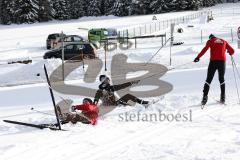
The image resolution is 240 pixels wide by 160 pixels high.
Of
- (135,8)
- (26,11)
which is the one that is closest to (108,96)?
(26,11)

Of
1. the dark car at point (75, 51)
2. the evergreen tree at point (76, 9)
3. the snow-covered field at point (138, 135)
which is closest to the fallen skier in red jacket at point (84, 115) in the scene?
the snow-covered field at point (138, 135)

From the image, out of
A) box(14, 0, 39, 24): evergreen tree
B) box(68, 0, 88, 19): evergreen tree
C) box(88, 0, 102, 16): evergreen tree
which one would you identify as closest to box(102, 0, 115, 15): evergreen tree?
box(88, 0, 102, 16): evergreen tree

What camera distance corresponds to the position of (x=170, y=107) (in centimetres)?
1038

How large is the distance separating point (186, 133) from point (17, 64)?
17.5m

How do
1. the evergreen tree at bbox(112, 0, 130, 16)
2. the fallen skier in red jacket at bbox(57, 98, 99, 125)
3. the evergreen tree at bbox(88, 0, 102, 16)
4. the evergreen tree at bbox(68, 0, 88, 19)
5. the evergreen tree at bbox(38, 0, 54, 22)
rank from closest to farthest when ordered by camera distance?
1. the fallen skier in red jacket at bbox(57, 98, 99, 125)
2. the evergreen tree at bbox(38, 0, 54, 22)
3. the evergreen tree at bbox(112, 0, 130, 16)
4. the evergreen tree at bbox(68, 0, 88, 19)
5. the evergreen tree at bbox(88, 0, 102, 16)

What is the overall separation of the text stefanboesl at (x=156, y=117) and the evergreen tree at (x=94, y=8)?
261 ft

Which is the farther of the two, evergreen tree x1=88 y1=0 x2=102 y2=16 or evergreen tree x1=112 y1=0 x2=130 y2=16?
evergreen tree x1=88 y1=0 x2=102 y2=16

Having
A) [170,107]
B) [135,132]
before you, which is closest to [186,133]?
[135,132]

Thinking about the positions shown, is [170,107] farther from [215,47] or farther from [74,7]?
[74,7]

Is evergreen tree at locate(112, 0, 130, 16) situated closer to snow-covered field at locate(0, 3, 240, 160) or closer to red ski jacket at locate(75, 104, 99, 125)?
snow-covered field at locate(0, 3, 240, 160)

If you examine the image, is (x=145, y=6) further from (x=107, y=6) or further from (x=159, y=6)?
(x=107, y=6)

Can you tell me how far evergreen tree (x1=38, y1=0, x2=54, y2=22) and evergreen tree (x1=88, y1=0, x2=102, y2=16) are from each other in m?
8.77

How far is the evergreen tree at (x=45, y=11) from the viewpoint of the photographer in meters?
81.1

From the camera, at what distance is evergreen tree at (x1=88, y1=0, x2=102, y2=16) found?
88188 mm
